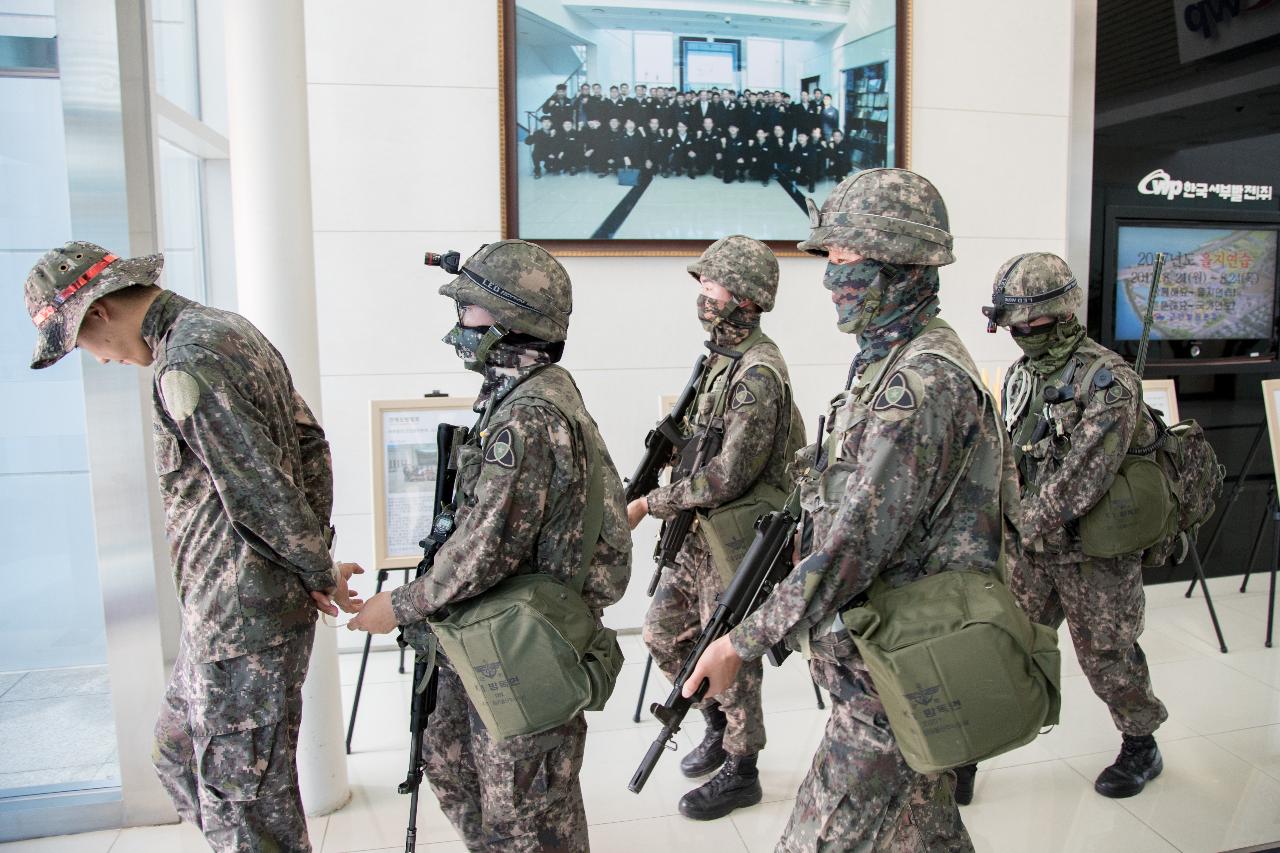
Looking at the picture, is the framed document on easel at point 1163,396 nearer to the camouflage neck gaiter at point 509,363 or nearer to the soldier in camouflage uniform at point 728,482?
the soldier in camouflage uniform at point 728,482

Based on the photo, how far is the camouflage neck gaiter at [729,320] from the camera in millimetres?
3029

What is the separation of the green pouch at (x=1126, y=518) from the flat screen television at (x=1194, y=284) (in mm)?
2435

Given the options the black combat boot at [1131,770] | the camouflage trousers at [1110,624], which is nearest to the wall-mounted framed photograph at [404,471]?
the camouflage trousers at [1110,624]

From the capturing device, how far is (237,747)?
6.24 ft

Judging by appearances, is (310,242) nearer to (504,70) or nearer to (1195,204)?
(504,70)

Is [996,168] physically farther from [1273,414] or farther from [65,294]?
[65,294]

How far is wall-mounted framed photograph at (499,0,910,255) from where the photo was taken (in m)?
4.09

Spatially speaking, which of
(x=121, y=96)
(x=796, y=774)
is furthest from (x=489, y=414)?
(x=796, y=774)

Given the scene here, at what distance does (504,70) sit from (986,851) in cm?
366

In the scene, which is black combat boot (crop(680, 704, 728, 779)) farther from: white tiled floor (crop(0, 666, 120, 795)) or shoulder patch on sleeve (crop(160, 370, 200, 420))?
shoulder patch on sleeve (crop(160, 370, 200, 420))

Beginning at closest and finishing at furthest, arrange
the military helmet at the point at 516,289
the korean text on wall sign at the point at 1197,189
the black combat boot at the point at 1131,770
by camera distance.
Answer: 1. the military helmet at the point at 516,289
2. the black combat boot at the point at 1131,770
3. the korean text on wall sign at the point at 1197,189

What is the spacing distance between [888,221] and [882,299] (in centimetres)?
16

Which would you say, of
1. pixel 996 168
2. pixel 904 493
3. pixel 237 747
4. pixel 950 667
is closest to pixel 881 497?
pixel 904 493

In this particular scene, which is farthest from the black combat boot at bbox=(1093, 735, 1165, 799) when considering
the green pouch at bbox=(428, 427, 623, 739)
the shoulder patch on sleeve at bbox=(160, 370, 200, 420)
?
the shoulder patch on sleeve at bbox=(160, 370, 200, 420)
